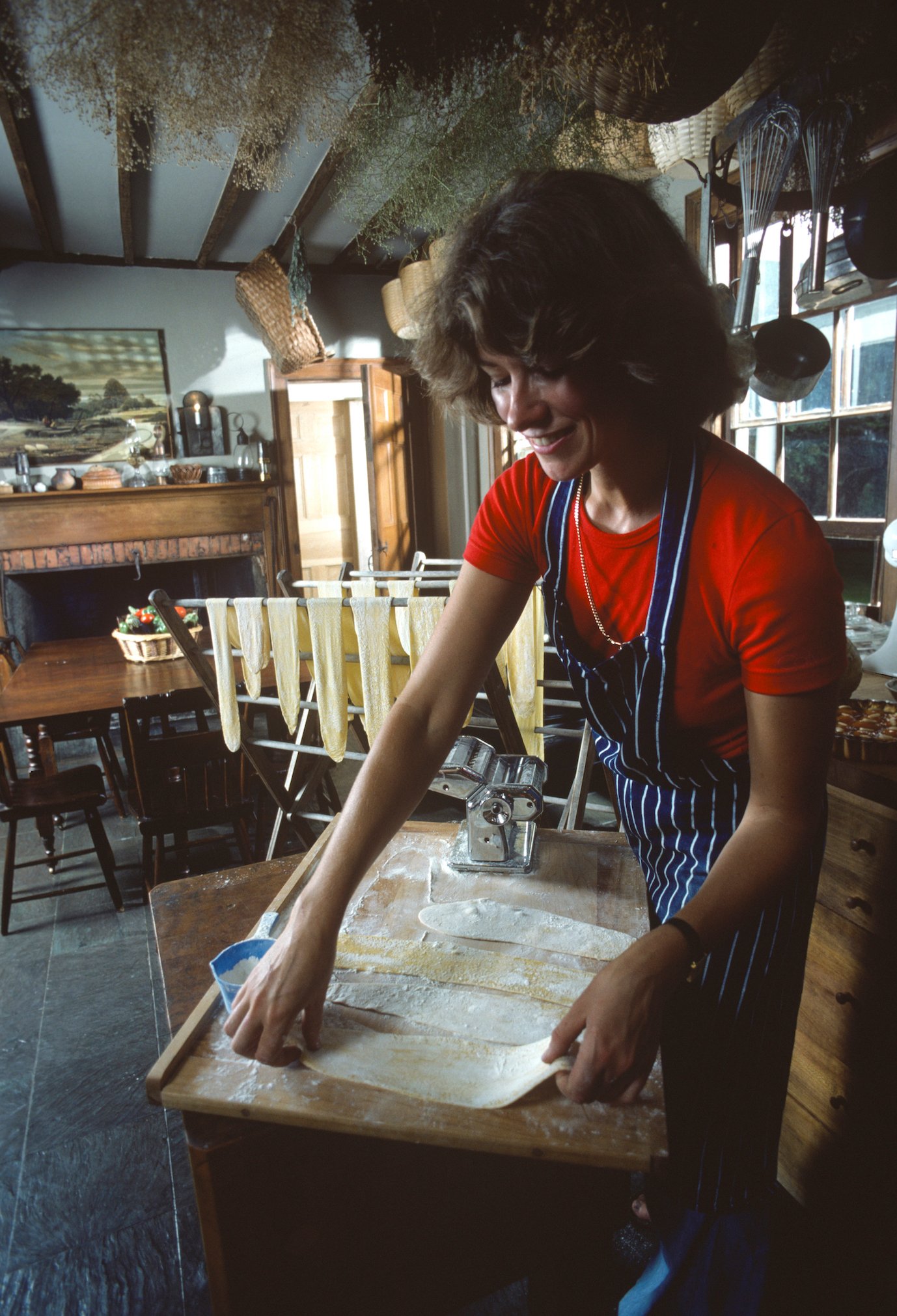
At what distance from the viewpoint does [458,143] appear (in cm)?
109

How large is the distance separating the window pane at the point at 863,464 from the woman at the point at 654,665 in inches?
84.5

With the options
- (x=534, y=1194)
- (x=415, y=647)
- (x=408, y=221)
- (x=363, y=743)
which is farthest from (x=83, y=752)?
(x=534, y=1194)

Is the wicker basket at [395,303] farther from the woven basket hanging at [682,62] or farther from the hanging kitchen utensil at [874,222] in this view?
the woven basket hanging at [682,62]

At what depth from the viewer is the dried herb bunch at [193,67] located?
613mm

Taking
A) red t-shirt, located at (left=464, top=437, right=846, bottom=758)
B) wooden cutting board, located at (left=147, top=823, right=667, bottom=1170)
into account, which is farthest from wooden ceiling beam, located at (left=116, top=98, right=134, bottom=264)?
wooden cutting board, located at (left=147, top=823, right=667, bottom=1170)

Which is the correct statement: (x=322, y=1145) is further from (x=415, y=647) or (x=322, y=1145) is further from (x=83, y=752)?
(x=83, y=752)

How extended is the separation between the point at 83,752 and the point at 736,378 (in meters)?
4.61

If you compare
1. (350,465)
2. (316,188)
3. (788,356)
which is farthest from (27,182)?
(350,465)

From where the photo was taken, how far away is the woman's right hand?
0.72 meters

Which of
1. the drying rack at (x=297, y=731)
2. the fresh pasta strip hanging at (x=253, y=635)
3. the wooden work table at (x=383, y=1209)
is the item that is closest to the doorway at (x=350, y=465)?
the drying rack at (x=297, y=731)

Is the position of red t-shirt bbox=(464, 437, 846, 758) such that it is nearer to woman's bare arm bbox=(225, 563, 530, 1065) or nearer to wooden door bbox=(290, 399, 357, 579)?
woman's bare arm bbox=(225, 563, 530, 1065)

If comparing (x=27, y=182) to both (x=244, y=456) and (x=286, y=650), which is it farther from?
(x=244, y=456)

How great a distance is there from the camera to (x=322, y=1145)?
0.80 metres

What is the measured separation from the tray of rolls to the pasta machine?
24.1 inches
